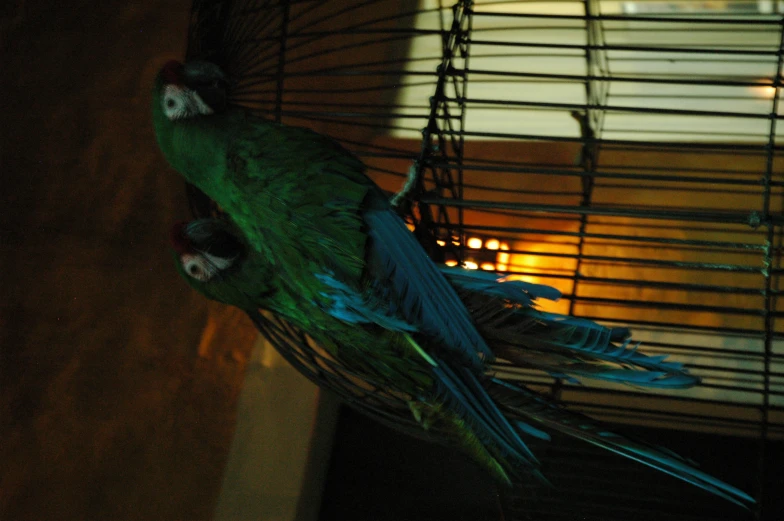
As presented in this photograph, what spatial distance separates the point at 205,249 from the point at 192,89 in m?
0.14

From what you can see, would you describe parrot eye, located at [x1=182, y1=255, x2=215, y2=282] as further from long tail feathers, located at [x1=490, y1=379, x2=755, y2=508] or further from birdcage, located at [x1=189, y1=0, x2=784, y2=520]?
birdcage, located at [x1=189, y1=0, x2=784, y2=520]

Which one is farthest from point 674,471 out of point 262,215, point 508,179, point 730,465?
point 508,179

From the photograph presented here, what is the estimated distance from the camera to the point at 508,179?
1.32 metres

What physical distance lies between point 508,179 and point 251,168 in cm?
78

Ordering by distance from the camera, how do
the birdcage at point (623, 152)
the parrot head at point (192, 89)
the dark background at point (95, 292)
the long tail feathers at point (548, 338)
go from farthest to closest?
the birdcage at point (623, 152) → the dark background at point (95, 292) → the parrot head at point (192, 89) → the long tail feathers at point (548, 338)

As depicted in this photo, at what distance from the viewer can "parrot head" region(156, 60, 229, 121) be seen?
634 millimetres

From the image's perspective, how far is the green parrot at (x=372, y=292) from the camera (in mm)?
555

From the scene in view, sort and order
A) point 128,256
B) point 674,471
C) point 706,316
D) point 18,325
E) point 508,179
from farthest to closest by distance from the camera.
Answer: point 508,179 < point 706,316 < point 128,256 < point 18,325 < point 674,471

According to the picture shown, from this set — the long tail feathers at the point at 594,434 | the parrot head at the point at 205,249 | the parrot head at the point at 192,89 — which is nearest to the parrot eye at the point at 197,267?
the parrot head at the point at 205,249

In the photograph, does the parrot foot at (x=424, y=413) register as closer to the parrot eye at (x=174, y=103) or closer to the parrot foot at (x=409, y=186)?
the parrot foot at (x=409, y=186)

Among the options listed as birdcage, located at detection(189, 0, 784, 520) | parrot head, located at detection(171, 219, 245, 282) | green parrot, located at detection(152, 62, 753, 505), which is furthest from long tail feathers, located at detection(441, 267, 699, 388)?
birdcage, located at detection(189, 0, 784, 520)

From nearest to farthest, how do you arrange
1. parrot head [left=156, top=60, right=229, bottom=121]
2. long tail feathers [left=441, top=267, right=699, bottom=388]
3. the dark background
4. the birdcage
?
1. long tail feathers [left=441, top=267, right=699, bottom=388]
2. parrot head [left=156, top=60, right=229, bottom=121]
3. the dark background
4. the birdcage

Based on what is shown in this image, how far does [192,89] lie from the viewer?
64 centimetres

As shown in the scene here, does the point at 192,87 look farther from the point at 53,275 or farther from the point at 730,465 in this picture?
the point at 730,465
